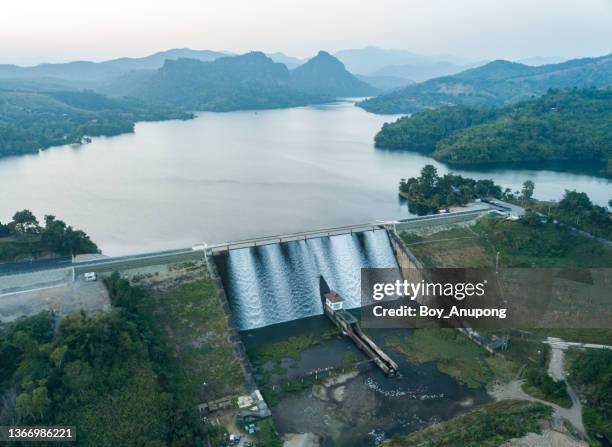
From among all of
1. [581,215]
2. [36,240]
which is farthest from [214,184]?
[581,215]

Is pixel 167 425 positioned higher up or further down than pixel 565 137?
further down

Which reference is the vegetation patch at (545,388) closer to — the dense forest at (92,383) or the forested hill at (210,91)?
the dense forest at (92,383)

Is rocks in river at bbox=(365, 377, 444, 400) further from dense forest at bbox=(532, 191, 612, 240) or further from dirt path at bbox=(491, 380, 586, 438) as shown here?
dense forest at bbox=(532, 191, 612, 240)

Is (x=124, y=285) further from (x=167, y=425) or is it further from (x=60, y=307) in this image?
(x=167, y=425)

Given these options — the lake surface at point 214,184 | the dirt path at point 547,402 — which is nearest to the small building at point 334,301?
the dirt path at point 547,402

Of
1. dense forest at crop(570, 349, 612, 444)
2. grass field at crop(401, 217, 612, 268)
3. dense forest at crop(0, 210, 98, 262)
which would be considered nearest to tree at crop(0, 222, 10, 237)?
dense forest at crop(0, 210, 98, 262)

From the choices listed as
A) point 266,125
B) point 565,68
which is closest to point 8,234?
point 266,125
